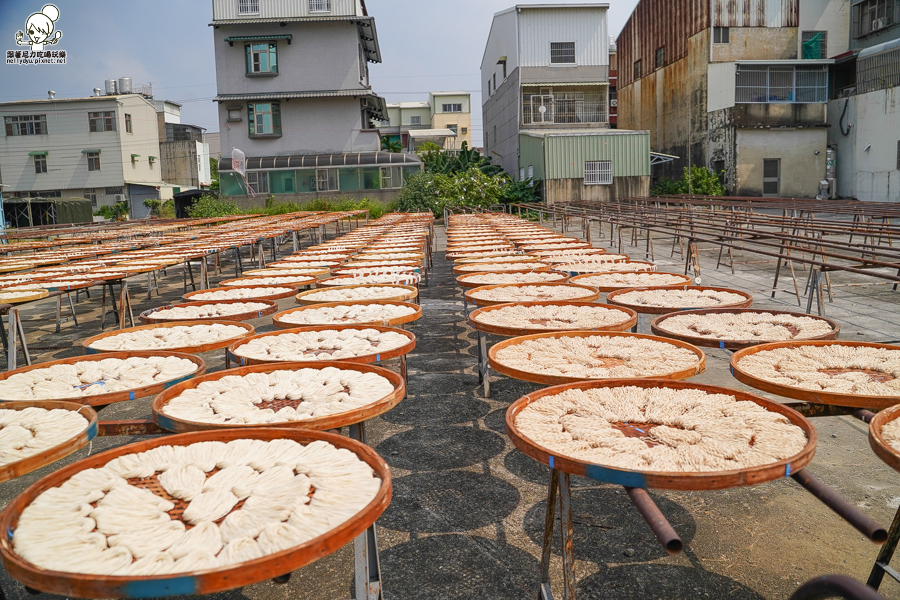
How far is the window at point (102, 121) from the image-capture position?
128 feet

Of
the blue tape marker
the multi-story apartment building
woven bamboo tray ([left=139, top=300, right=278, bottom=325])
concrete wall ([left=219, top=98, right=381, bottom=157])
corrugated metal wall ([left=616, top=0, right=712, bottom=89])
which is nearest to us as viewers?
the blue tape marker

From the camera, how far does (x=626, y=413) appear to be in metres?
2.70

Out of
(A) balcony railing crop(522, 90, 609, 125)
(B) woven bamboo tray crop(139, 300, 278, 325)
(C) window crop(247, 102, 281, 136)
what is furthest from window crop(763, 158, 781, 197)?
(B) woven bamboo tray crop(139, 300, 278, 325)

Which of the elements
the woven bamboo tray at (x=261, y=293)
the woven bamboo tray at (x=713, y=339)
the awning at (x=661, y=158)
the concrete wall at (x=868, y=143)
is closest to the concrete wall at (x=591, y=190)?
the awning at (x=661, y=158)

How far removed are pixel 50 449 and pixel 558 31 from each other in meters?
32.3

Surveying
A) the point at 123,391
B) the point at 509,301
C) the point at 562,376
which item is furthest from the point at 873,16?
the point at 123,391

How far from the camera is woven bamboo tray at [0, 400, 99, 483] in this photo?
226cm

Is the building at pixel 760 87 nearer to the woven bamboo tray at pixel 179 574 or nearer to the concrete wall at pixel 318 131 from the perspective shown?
the concrete wall at pixel 318 131

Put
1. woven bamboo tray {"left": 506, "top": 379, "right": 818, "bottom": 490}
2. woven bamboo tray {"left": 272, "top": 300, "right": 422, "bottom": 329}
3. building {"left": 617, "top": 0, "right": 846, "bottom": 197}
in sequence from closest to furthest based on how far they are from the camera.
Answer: woven bamboo tray {"left": 506, "top": 379, "right": 818, "bottom": 490}, woven bamboo tray {"left": 272, "top": 300, "right": 422, "bottom": 329}, building {"left": 617, "top": 0, "right": 846, "bottom": 197}

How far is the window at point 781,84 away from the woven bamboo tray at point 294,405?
28.3m

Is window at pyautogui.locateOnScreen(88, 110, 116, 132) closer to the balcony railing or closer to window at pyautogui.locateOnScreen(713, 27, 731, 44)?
the balcony railing

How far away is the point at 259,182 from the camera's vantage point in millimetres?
34062

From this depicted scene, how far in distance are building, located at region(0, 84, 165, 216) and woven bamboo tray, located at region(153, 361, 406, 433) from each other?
135 ft

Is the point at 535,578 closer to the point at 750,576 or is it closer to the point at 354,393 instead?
the point at 750,576
